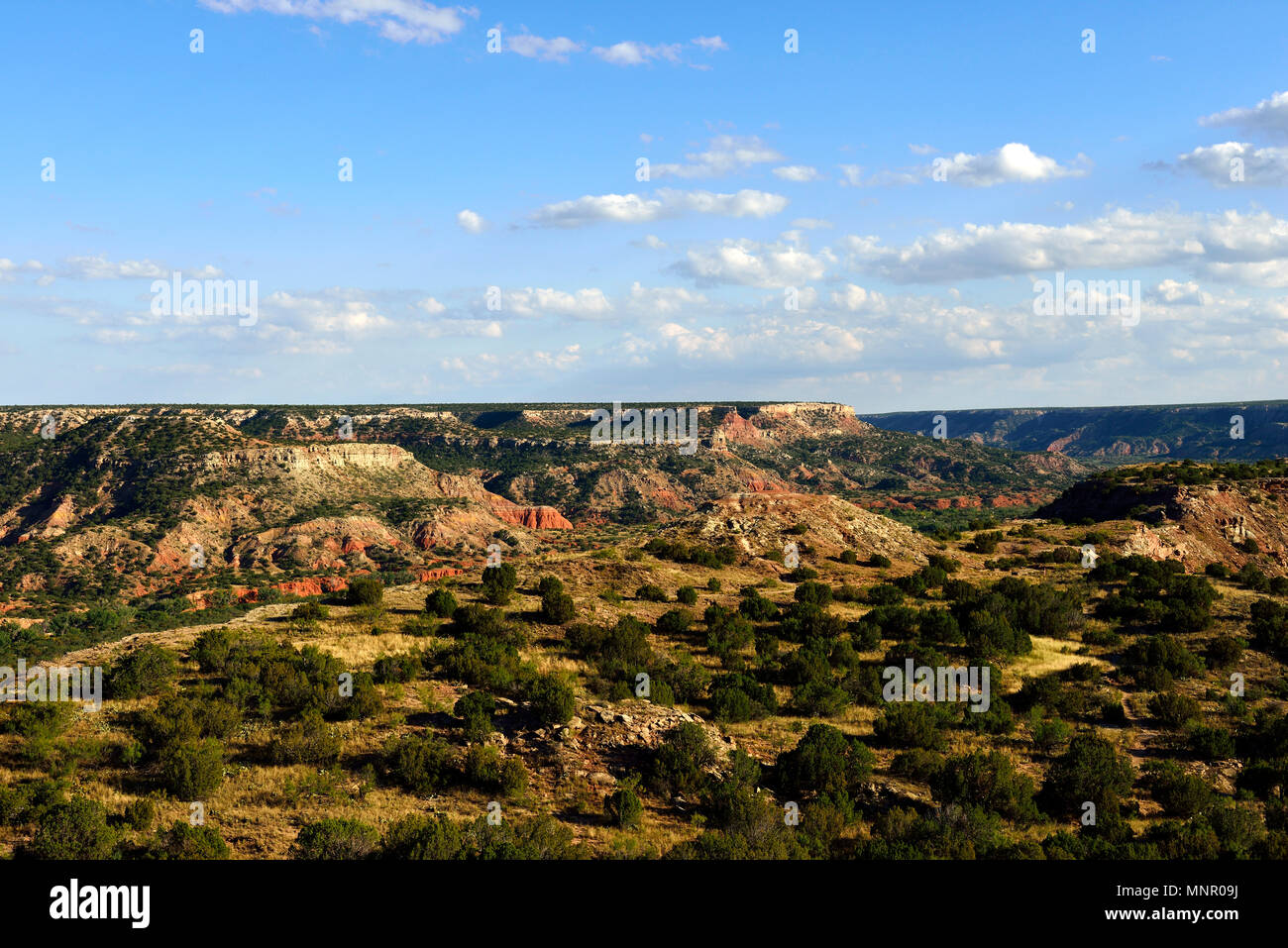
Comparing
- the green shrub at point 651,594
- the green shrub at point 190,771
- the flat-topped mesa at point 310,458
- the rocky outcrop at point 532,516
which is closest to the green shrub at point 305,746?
the green shrub at point 190,771

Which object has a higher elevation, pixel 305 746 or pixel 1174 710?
pixel 305 746

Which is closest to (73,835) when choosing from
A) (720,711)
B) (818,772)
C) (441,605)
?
(720,711)

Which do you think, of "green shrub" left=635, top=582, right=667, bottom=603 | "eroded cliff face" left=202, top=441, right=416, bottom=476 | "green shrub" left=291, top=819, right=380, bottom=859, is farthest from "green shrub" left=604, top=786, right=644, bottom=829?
"eroded cliff face" left=202, top=441, right=416, bottom=476

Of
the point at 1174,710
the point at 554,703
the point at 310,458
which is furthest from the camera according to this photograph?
the point at 310,458

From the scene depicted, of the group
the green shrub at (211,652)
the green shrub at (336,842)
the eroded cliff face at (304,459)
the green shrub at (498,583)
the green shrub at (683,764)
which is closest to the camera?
the green shrub at (336,842)

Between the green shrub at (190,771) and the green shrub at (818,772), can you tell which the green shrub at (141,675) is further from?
the green shrub at (818,772)

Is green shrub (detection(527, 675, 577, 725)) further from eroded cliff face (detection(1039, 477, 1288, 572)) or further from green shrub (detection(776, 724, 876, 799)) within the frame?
eroded cliff face (detection(1039, 477, 1288, 572))

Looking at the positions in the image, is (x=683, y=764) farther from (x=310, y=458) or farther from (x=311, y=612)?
(x=310, y=458)
